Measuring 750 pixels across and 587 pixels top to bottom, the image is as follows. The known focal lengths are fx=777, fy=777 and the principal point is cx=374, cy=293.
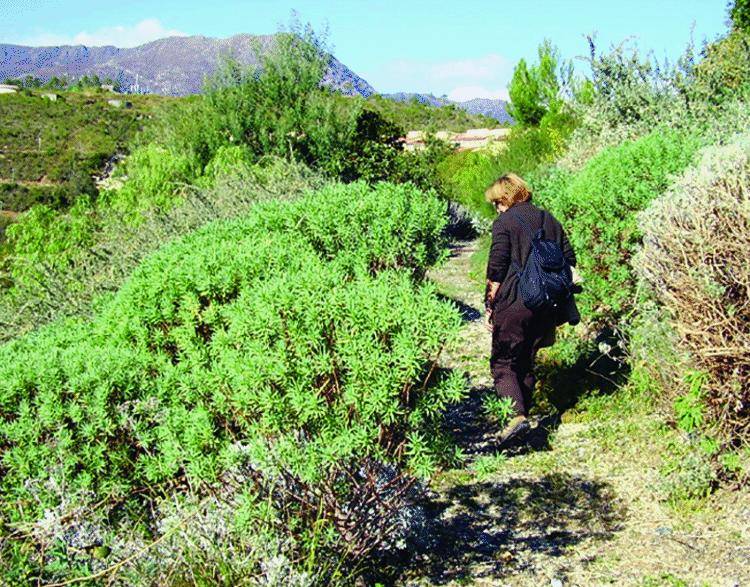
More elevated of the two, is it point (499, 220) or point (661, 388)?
point (499, 220)

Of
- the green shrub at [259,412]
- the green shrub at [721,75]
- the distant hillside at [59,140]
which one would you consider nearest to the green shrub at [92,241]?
the green shrub at [259,412]

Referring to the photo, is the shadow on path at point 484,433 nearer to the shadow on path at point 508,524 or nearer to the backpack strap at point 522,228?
the shadow on path at point 508,524

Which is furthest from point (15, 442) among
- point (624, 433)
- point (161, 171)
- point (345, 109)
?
point (345, 109)

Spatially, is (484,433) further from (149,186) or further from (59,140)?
(59,140)

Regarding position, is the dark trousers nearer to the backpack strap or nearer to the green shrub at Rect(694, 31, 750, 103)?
the backpack strap

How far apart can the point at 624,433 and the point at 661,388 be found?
2.17ft

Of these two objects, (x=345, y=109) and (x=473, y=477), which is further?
(x=345, y=109)

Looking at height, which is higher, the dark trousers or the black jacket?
the black jacket

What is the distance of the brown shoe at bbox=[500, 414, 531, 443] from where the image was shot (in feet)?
15.9

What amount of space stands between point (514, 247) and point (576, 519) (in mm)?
1796

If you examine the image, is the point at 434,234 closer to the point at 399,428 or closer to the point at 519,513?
the point at 519,513

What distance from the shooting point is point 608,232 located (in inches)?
217

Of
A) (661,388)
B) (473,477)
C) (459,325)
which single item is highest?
(459,325)

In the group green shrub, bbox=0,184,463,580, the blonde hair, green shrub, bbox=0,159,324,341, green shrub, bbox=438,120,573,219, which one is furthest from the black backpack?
green shrub, bbox=438,120,573,219
